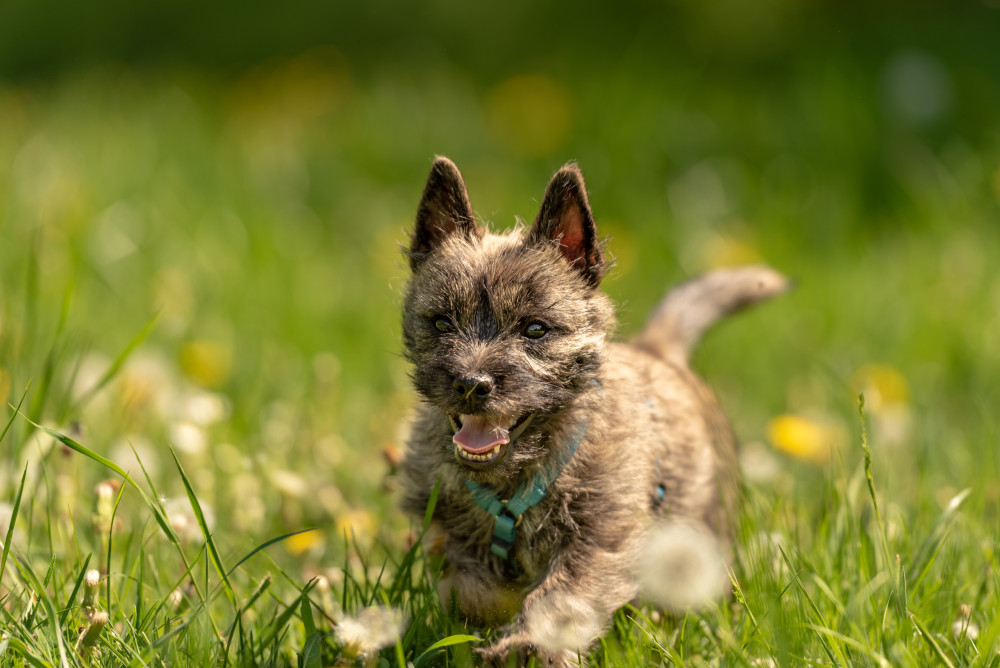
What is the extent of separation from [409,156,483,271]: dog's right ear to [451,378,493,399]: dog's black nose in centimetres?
60

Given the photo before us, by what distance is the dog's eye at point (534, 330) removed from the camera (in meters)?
2.81

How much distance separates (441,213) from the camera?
3084mm

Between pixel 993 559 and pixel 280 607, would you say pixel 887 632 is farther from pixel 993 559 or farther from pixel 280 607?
pixel 280 607

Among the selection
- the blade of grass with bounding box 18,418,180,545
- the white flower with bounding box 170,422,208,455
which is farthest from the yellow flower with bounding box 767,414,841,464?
the blade of grass with bounding box 18,418,180,545

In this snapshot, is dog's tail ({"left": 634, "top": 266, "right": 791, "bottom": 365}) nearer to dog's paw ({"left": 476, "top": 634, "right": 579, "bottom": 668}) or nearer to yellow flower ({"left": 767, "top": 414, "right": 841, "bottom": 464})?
yellow flower ({"left": 767, "top": 414, "right": 841, "bottom": 464})

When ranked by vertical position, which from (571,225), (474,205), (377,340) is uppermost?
(571,225)

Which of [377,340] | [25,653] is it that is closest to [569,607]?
[25,653]

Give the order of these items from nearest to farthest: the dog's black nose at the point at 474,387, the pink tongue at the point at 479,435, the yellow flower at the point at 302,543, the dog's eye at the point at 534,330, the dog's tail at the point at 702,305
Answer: the dog's black nose at the point at 474,387
the pink tongue at the point at 479,435
the dog's eye at the point at 534,330
the yellow flower at the point at 302,543
the dog's tail at the point at 702,305

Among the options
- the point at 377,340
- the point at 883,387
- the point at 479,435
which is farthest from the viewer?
the point at 377,340

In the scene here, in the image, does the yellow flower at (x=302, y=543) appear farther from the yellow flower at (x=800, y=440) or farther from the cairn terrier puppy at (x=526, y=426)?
the yellow flower at (x=800, y=440)

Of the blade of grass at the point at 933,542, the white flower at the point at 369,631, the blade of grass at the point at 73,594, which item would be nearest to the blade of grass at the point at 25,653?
the blade of grass at the point at 73,594

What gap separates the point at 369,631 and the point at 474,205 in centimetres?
436

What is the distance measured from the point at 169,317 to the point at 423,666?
3.19m

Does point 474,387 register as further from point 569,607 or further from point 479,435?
point 569,607
